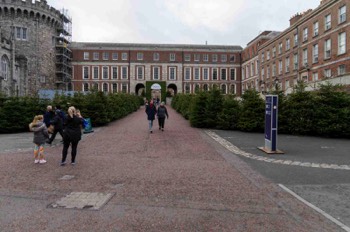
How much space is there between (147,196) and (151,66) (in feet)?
220

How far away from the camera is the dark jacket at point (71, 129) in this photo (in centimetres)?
809

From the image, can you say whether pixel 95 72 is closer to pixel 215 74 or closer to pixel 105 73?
pixel 105 73

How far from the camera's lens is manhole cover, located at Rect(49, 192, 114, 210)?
193 inches

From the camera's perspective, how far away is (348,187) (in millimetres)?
6215

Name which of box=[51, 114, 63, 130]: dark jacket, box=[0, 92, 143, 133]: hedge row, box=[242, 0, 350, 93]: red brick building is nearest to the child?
box=[51, 114, 63, 130]: dark jacket

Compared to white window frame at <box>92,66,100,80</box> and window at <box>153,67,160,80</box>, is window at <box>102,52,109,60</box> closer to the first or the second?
white window frame at <box>92,66,100,80</box>

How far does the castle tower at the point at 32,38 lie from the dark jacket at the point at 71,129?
39.2 meters

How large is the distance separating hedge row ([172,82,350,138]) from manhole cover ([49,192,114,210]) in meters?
12.0

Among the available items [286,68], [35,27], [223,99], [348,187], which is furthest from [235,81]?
[348,187]

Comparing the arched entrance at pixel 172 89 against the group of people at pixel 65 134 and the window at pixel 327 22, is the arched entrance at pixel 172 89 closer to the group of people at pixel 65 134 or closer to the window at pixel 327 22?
the window at pixel 327 22

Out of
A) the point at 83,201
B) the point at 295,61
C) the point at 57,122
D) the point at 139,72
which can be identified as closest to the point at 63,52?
the point at 139,72

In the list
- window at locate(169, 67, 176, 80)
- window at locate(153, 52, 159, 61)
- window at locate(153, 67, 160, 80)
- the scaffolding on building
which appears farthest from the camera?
window at locate(169, 67, 176, 80)

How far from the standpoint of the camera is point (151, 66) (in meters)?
70.9

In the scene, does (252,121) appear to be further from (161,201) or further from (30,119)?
(30,119)
